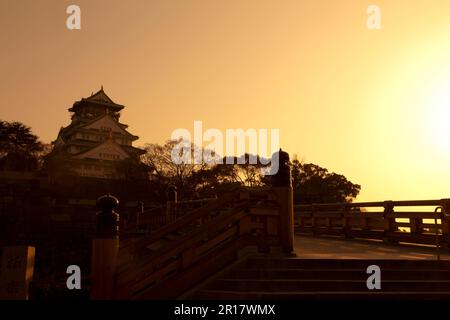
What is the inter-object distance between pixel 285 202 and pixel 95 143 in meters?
55.1

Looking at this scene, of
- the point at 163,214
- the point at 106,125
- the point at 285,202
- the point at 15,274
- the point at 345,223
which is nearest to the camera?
the point at 15,274

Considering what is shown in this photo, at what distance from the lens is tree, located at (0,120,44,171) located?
46.3 meters

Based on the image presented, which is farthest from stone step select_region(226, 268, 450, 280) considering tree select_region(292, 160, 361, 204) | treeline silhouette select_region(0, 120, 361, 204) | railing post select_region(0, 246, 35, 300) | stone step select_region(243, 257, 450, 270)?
tree select_region(292, 160, 361, 204)

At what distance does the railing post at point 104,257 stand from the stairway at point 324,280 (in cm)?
145

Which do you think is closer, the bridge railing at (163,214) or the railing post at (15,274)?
the railing post at (15,274)

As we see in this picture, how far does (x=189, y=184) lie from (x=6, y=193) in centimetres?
1847

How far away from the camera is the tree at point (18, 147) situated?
152ft

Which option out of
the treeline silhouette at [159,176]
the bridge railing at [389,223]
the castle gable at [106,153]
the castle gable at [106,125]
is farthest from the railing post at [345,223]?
the castle gable at [106,125]

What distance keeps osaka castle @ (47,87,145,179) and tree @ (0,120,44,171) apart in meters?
1.97

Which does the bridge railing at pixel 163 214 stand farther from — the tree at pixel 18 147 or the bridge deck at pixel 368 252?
the tree at pixel 18 147

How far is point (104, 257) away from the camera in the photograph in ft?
24.5

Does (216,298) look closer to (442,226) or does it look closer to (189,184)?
(442,226)

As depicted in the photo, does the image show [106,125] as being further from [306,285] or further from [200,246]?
[306,285]

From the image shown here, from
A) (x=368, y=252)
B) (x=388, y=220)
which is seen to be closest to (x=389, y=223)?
(x=388, y=220)
